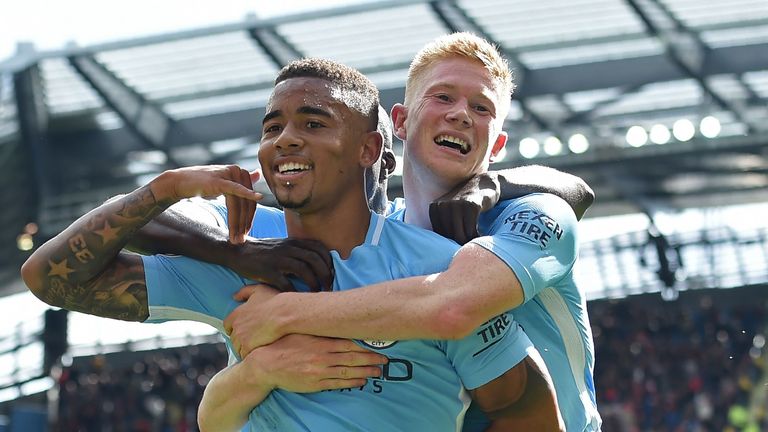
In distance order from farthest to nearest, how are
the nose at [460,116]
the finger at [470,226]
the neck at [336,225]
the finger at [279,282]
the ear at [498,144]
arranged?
1. the ear at [498,144]
2. the nose at [460,116]
3. the finger at [470,226]
4. the neck at [336,225]
5. the finger at [279,282]

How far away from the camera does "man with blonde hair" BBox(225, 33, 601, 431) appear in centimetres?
351

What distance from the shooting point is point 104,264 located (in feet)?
12.3

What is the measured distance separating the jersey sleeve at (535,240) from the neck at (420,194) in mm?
242

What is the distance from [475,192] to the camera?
4.07 meters

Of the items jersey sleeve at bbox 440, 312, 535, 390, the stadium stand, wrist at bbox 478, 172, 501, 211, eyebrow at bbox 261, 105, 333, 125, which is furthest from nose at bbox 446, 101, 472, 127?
the stadium stand

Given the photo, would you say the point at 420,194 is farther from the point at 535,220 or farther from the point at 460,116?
the point at 535,220

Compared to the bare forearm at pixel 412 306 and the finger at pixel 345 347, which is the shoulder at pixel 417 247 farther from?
the finger at pixel 345 347

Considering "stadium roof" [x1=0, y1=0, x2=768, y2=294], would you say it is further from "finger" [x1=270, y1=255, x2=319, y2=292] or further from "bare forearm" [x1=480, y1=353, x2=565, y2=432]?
"bare forearm" [x1=480, y1=353, x2=565, y2=432]

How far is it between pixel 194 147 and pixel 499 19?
16.9 feet

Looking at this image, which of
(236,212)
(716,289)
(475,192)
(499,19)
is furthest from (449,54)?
A: (716,289)

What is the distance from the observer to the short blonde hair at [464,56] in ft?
14.2

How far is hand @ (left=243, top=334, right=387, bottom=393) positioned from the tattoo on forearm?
17.0 inches

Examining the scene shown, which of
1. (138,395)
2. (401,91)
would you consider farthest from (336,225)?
(138,395)

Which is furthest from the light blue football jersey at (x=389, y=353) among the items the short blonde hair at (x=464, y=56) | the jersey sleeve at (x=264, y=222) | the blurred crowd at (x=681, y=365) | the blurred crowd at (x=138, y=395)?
the blurred crowd at (x=138, y=395)
